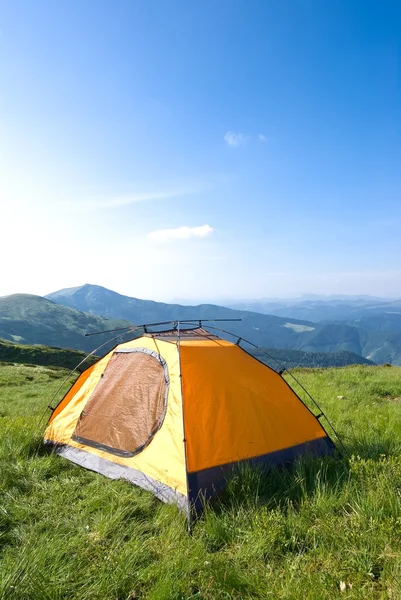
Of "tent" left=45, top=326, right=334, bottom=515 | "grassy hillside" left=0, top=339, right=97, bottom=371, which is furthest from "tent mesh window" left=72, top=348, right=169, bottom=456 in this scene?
"grassy hillside" left=0, top=339, right=97, bottom=371

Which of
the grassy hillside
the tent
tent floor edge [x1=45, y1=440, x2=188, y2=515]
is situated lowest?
the grassy hillside

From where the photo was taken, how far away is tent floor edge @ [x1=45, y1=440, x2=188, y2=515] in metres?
5.13

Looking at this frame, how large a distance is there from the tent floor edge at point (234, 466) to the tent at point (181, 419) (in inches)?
0.6

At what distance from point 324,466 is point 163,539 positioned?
3.05 metres

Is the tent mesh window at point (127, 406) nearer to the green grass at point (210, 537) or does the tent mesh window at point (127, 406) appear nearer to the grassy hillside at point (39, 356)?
the green grass at point (210, 537)

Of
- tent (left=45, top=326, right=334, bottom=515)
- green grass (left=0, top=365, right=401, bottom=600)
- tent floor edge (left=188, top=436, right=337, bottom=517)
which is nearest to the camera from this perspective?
green grass (left=0, top=365, right=401, bottom=600)

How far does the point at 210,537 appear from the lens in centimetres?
426

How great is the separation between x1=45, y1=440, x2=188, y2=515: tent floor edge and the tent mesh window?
0.70ft

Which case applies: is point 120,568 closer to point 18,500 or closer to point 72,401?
point 18,500

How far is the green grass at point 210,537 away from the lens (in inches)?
133

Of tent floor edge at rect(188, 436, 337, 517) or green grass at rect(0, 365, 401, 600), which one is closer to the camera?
green grass at rect(0, 365, 401, 600)

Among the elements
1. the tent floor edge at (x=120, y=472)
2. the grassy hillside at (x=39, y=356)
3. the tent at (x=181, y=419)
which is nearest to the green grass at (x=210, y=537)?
the tent floor edge at (x=120, y=472)

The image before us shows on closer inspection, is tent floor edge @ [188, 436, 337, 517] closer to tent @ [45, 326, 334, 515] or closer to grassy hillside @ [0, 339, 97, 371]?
tent @ [45, 326, 334, 515]

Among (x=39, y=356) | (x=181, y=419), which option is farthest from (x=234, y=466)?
(x=39, y=356)
